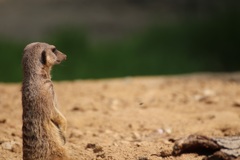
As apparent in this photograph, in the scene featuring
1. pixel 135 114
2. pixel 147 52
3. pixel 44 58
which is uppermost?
pixel 44 58

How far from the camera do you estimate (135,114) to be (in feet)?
15.6

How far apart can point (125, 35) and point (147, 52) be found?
42.5 inches

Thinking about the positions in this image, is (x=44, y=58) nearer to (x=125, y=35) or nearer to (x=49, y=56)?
(x=49, y=56)

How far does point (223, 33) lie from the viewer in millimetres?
9211

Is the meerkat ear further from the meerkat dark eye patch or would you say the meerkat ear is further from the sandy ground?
the sandy ground

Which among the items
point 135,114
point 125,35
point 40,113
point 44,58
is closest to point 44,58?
point 44,58

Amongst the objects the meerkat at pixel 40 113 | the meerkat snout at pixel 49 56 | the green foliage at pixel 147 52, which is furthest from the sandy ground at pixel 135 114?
the green foliage at pixel 147 52

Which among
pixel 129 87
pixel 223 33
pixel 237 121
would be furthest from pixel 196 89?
pixel 223 33

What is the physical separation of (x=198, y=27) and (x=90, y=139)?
5818mm

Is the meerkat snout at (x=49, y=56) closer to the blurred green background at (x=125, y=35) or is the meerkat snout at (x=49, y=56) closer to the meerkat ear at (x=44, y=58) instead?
the meerkat ear at (x=44, y=58)

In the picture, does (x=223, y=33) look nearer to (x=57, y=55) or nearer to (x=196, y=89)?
(x=196, y=89)

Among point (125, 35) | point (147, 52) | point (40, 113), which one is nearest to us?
point (40, 113)

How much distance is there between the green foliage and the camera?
8.41m

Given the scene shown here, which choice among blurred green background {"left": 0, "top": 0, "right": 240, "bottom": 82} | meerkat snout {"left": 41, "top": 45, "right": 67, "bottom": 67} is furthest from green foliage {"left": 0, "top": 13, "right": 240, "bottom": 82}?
meerkat snout {"left": 41, "top": 45, "right": 67, "bottom": 67}
